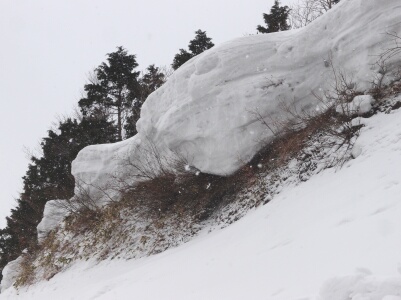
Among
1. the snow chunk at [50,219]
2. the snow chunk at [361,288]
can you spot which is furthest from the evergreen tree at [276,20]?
the snow chunk at [361,288]

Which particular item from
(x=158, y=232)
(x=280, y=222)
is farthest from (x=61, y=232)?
(x=280, y=222)

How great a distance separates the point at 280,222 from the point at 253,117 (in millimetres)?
2622

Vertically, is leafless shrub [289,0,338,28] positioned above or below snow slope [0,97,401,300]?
above

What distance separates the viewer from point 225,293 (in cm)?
366

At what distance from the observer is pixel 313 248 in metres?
3.66

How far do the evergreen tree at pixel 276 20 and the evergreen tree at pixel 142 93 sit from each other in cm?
627

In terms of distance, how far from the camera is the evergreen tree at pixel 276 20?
1909 centimetres

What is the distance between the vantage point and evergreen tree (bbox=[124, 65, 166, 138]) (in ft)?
62.8

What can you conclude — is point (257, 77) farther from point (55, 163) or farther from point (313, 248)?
point (55, 163)

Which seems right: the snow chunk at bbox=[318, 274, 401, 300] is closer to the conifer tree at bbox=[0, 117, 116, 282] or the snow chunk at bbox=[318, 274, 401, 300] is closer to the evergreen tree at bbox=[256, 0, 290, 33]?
the conifer tree at bbox=[0, 117, 116, 282]

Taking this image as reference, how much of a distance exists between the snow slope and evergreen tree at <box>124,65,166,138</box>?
1297 centimetres

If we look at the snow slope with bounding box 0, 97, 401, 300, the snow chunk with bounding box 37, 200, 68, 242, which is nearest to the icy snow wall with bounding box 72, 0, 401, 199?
the snow slope with bounding box 0, 97, 401, 300

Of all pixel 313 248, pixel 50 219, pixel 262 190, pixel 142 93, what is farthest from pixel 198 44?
pixel 313 248

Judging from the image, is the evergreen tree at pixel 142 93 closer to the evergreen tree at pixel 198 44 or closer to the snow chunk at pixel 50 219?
the evergreen tree at pixel 198 44
